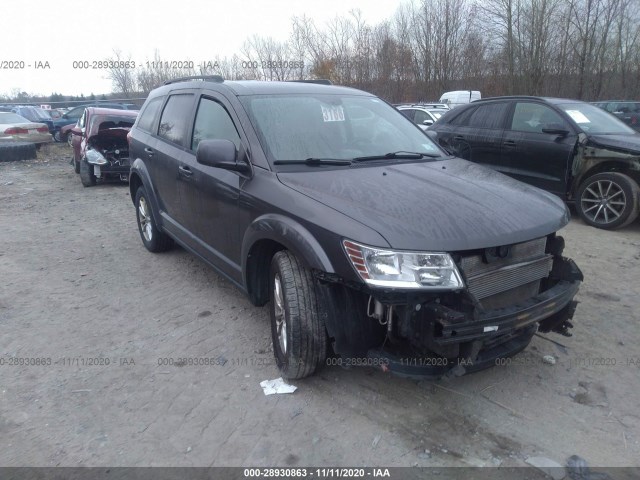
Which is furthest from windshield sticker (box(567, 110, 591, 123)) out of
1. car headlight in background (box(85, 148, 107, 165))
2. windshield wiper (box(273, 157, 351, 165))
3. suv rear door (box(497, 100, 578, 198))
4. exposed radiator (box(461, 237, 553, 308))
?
car headlight in background (box(85, 148, 107, 165))

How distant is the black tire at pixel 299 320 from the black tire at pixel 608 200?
202 inches

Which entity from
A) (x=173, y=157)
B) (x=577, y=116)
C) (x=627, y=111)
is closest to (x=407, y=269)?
(x=173, y=157)

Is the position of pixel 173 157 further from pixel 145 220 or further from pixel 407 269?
pixel 407 269

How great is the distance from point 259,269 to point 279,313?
39 centimetres

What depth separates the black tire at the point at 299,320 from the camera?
9.62 feet

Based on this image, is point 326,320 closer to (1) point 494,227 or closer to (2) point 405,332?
(2) point 405,332

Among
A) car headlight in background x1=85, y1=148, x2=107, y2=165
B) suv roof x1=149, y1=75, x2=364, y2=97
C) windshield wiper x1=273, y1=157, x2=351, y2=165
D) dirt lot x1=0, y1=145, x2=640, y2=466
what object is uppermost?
suv roof x1=149, y1=75, x2=364, y2=97

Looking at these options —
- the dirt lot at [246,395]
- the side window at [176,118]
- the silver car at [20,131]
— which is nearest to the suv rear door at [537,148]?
the dirt lot at [246,395]

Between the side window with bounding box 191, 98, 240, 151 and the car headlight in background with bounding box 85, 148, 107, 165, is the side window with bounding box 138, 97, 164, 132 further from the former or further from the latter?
the car headlight in background with bounding box 85, 148, 107, 165

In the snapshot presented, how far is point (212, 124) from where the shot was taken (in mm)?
4027

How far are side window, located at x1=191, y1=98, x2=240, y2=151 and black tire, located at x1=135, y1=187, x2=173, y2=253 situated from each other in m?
1.55

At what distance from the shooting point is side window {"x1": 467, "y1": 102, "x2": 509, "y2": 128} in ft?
24.8

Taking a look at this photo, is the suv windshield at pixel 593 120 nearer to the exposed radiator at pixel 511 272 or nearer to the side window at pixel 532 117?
the side window at pixel 532 117

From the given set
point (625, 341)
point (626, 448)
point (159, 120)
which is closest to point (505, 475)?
point (626, 448)
